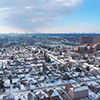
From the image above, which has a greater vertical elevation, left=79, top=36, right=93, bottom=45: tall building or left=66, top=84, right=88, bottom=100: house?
left=79, top=36, right=93, bottom=45: tall building

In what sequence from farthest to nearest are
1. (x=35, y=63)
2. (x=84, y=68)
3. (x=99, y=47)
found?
1. (x=99, y=47)
2. (x=35, y=63)
3. (x=84, y=68)

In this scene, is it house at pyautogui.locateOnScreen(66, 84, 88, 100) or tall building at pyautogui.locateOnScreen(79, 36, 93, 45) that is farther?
tall building at pyautogui.locateOnScreen(79, 36, 93, 45)

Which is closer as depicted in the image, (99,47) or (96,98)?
(96,98)

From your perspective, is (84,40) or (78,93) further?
(84,40)

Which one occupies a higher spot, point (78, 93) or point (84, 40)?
point (84, 40)

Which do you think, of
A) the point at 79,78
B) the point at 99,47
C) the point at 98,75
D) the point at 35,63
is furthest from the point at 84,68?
the point at 99,47

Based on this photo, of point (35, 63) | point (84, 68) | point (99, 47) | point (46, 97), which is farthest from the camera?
point (99, 47)

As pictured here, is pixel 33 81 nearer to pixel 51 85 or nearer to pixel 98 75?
pixel 51 85

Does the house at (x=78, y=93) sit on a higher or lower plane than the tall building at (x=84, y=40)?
lower

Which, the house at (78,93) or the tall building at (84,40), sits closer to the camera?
the house at (78,93)
